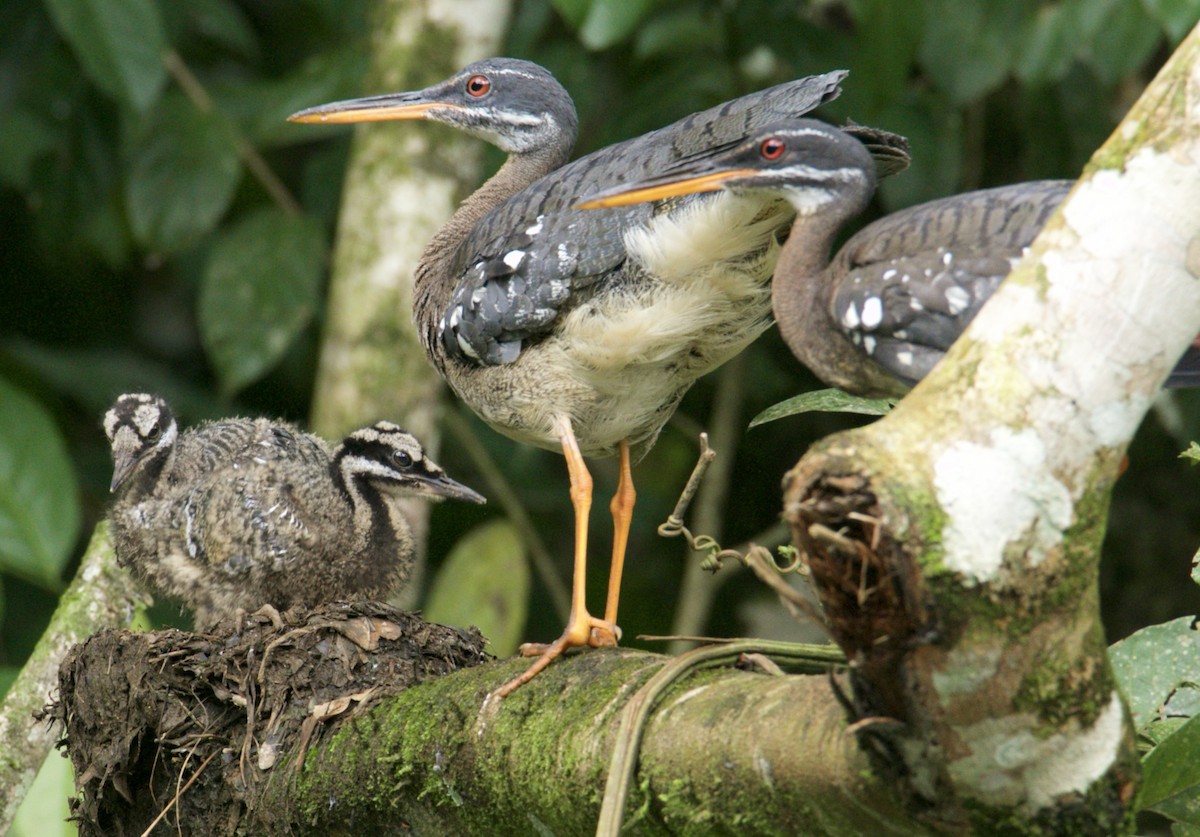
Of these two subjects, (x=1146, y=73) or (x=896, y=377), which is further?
(x=1146, y=73)

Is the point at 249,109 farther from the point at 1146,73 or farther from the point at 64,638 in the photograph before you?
the point at 1146,73

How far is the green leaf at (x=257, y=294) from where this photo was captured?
6684 millimetres

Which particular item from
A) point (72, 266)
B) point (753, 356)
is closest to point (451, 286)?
point (753, 356)

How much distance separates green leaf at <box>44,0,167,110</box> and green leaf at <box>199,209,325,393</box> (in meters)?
0.86

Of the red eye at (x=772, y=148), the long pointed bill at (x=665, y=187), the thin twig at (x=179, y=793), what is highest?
the red eye at (x=772, y=148)

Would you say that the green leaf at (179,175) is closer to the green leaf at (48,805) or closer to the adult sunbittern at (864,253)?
the green leaf at (48,805)

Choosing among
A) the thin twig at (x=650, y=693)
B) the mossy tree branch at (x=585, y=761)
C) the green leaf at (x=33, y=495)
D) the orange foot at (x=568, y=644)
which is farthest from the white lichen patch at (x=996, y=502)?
the green leaf at (x=33, y=495)

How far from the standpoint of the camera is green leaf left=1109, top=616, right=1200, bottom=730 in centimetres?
305

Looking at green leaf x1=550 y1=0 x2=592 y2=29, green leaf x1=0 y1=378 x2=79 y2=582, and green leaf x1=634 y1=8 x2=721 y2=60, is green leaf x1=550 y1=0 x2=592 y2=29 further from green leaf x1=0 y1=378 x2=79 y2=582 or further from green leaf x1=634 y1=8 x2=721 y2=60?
green leaf x1=0 y1=378 x2=79 y2=582

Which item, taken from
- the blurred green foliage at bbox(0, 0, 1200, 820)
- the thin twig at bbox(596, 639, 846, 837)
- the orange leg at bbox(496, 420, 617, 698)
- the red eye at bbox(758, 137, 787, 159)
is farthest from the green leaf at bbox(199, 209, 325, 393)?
the thin twig at bbox(596, 639, 846, 837)

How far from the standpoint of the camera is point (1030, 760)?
6.33ft

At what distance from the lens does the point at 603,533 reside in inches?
327

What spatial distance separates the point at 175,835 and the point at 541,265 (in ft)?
6.31

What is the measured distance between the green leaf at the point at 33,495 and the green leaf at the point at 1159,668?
4.62 meters
